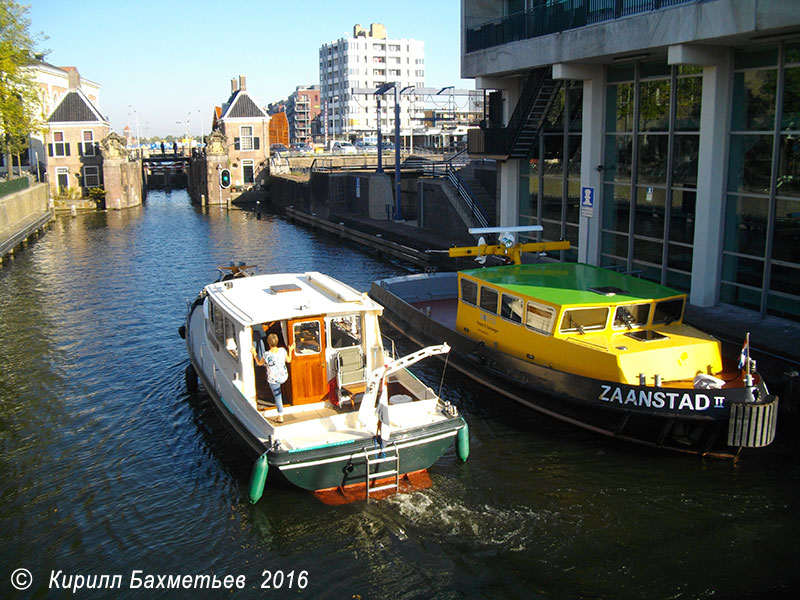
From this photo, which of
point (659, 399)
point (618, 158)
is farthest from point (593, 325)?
point (618, 158)

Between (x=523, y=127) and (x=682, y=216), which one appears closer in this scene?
→ (x=682, y=216)

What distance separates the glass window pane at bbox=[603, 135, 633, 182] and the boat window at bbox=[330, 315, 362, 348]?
1275cm

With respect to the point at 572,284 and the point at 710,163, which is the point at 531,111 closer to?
the point at 710,163

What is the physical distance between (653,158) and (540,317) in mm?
9834

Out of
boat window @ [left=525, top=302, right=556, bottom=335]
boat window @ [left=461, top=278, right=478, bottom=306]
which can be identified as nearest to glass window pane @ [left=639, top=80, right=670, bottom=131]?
boat window @ [left=461, top=278, right=478, bottom=306]

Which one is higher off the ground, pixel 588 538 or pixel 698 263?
pixel 698 263

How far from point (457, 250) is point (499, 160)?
38.3 feet

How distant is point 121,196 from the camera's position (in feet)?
210

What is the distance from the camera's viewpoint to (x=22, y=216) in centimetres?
4644

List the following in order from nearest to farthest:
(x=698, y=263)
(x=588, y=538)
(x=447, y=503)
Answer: (x=588, y=538) < (x=447, y=503) < (x=698, y=263)

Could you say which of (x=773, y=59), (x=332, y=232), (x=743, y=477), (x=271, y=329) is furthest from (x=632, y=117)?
(x=332, y=232)

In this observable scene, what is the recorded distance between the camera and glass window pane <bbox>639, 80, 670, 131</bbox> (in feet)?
69.6

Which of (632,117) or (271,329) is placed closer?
(271,329)

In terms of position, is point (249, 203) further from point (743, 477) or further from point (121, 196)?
point (743, 477)
